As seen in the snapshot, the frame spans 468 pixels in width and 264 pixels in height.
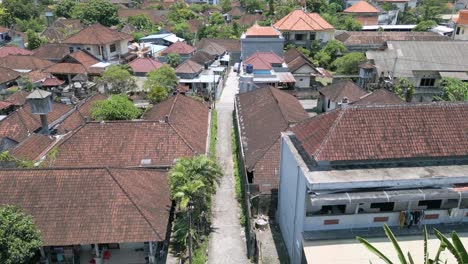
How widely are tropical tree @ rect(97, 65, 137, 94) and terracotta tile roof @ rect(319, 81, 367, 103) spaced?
940 inches

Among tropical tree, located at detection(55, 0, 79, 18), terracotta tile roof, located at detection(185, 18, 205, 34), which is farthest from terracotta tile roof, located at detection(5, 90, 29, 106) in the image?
tropical tree, located at detection(55, 0, 79, 18)

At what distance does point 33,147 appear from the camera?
33.3 m

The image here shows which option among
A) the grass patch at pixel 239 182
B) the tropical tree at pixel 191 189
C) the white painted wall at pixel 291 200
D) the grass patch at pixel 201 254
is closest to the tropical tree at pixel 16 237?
the tropical tree at pixel 191 189

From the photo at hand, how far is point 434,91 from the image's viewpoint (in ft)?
165

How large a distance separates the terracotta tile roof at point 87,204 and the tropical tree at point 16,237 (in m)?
1.33

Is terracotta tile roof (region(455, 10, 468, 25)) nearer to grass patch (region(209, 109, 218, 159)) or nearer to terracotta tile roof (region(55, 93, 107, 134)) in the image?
grass patch (region(209, 109, 218, 159))

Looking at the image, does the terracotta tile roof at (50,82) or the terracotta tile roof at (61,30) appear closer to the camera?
the terracotta tile roof at (50,82)

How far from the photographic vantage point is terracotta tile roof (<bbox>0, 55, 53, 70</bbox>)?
2338 inches

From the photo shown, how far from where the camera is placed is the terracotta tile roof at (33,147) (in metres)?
32.1

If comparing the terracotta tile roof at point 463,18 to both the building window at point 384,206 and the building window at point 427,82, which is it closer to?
the building window at point 427,82

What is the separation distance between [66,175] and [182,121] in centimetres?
1258

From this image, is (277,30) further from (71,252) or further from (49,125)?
(71,252)

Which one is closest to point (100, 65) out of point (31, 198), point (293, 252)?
point (31, 198)

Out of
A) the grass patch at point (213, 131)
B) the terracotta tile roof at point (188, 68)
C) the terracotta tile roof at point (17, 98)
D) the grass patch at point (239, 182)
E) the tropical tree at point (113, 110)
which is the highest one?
the tropical tree at point (113, 110)
